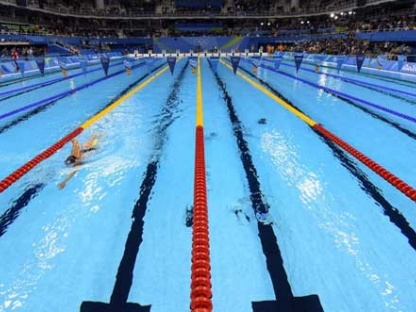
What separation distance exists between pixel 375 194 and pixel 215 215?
1.81 meters

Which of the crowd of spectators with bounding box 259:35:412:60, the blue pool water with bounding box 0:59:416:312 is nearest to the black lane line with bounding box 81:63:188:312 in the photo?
the blue pool water with bounding box 0:59:416:312

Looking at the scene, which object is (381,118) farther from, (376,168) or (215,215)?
(215,215)

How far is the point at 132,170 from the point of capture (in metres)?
4.55

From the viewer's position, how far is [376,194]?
3.75m

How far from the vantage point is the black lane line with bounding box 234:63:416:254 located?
303cm

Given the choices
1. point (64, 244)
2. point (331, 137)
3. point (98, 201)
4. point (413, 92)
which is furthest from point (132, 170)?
point (413, 92)

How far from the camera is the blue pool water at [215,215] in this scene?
242 cm

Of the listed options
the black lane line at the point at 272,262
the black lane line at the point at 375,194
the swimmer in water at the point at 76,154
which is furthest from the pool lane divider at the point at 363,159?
the swimmer in water at the point at 76,154

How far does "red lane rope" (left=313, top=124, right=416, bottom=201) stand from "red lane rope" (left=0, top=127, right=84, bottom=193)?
427 centimetres

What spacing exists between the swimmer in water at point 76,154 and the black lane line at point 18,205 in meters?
0.26

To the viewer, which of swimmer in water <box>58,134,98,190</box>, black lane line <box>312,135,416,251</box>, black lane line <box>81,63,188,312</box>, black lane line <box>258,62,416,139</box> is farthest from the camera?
black lane line <box>258,62,416,139</box>

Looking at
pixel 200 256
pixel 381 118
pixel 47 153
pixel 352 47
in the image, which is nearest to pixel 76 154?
pixel 47 153

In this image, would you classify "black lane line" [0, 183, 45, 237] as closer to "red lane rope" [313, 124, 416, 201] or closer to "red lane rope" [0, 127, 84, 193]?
"red lane rope" [0, 127, 84, 193]

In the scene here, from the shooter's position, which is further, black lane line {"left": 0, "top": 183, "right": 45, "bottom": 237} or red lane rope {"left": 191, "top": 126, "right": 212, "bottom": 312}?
black lane line {"left": 0, "top": 183, "right": 45, "bottom": 237}
